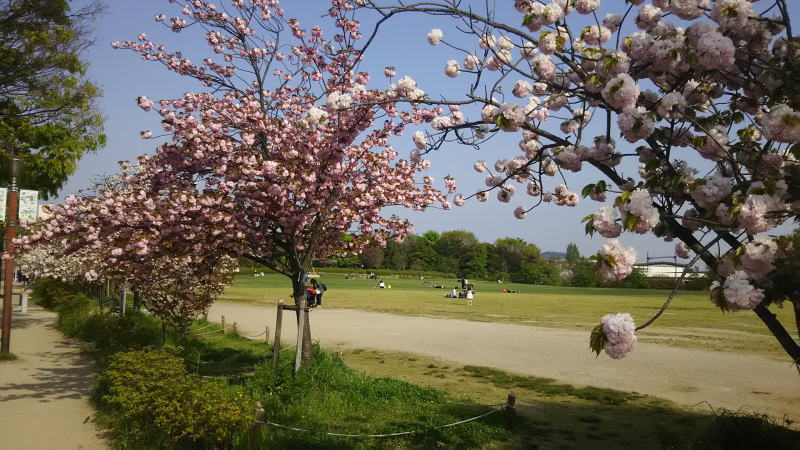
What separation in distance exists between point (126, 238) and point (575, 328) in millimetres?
19757

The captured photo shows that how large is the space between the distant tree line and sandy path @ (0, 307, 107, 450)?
8934 centimetres

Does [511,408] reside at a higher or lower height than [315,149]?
lower

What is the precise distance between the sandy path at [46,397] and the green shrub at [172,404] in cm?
60

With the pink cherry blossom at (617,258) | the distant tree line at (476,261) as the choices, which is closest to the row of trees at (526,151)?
the pink cherry blossom at (617,258)

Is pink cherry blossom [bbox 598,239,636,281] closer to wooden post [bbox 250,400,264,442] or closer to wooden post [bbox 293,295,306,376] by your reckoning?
wooden post [bbox 250,400,264,442]

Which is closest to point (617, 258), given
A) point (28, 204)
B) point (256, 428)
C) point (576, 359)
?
point (256, 428)

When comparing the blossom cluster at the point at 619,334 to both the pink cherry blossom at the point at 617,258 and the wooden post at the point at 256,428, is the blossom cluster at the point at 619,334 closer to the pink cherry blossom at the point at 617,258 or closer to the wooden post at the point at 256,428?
the pink cherry blossom at the point at 617,258

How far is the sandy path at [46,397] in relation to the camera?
299 inches

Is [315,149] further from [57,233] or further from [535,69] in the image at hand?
[535,69]

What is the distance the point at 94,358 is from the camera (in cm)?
1380

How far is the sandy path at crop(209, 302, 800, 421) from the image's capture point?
1153 cm

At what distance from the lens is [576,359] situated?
1581 centimetres

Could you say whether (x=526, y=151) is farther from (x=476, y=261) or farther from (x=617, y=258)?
(x=476, y=261)

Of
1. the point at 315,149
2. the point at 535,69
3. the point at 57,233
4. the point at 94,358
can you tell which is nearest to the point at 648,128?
the point at 535,69
